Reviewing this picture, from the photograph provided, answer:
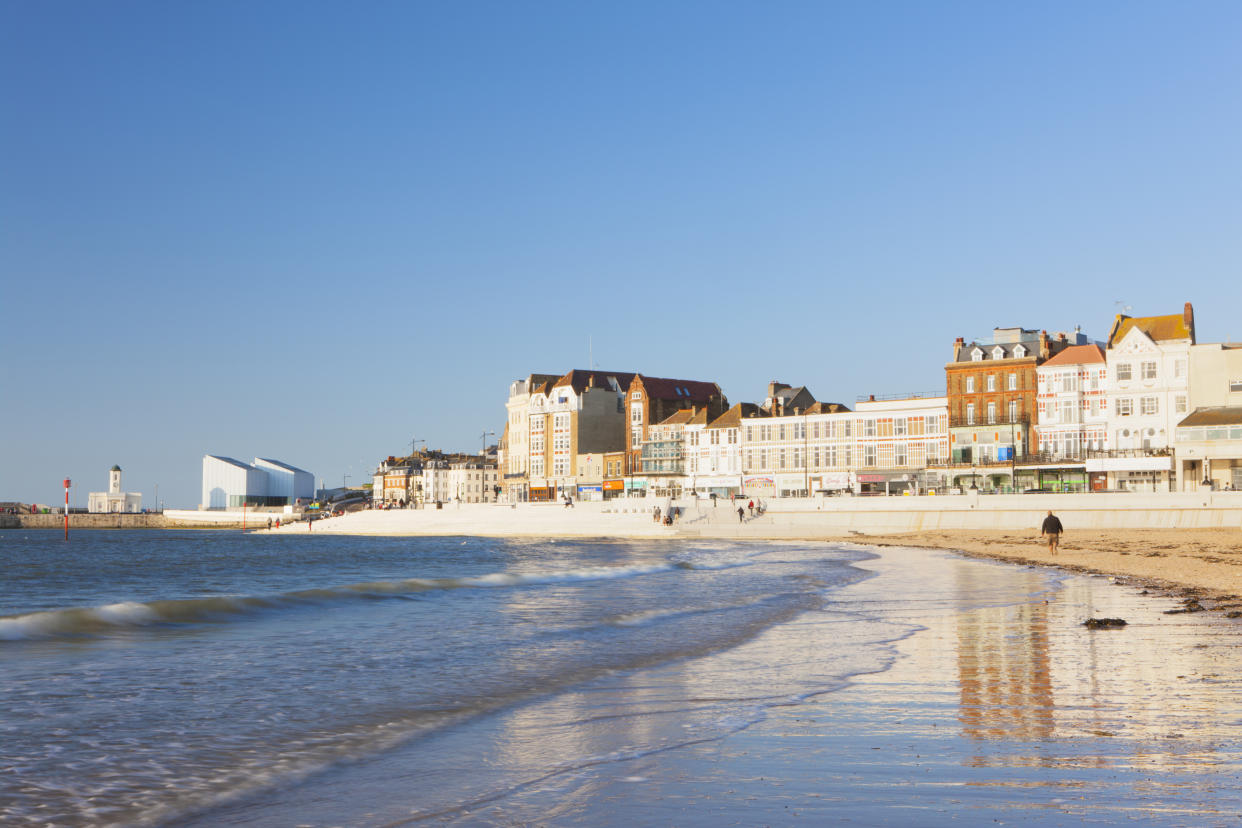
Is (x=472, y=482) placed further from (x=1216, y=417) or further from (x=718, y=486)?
(x=1216, y=417)

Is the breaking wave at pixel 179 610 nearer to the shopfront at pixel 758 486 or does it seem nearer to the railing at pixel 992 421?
the railing at pixel 992 421

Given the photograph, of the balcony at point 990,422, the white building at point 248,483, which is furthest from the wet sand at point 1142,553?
the white building at point 248,483

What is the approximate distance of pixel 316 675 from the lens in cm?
1240

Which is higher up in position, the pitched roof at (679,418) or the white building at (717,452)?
the pitched roof at (679,418)

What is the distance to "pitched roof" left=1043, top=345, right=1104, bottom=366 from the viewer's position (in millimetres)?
73750

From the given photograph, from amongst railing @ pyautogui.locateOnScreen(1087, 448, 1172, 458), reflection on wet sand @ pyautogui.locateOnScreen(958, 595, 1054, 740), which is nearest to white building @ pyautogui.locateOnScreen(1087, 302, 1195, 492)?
railing @ pyautogui.locateOnScreen(1087, 448, 1172, 458)

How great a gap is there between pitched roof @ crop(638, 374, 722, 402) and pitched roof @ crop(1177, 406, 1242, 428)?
2225 inches

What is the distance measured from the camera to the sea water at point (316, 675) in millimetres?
7535

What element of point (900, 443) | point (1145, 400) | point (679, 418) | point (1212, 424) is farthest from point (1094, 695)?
point (679, 418)

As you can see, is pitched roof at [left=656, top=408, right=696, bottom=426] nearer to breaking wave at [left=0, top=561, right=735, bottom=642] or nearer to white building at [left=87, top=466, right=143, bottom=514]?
breaking wave at [left=0, top=561, right=735, bottom=642]

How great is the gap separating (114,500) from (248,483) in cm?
3756

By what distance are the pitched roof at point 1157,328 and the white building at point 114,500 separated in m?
162

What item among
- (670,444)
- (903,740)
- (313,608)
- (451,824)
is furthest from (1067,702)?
(670,444)

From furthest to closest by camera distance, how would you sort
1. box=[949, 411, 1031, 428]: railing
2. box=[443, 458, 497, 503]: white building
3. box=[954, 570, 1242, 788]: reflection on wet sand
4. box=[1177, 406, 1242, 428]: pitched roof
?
box=[443, 458, 497, 503]: white building < box=[949, 411, 1031, 428]: railing < box=[1177, 406, 1242, 428]: pitched roof < box=[954, 570, 1242, 788]: reflection on wet sand
